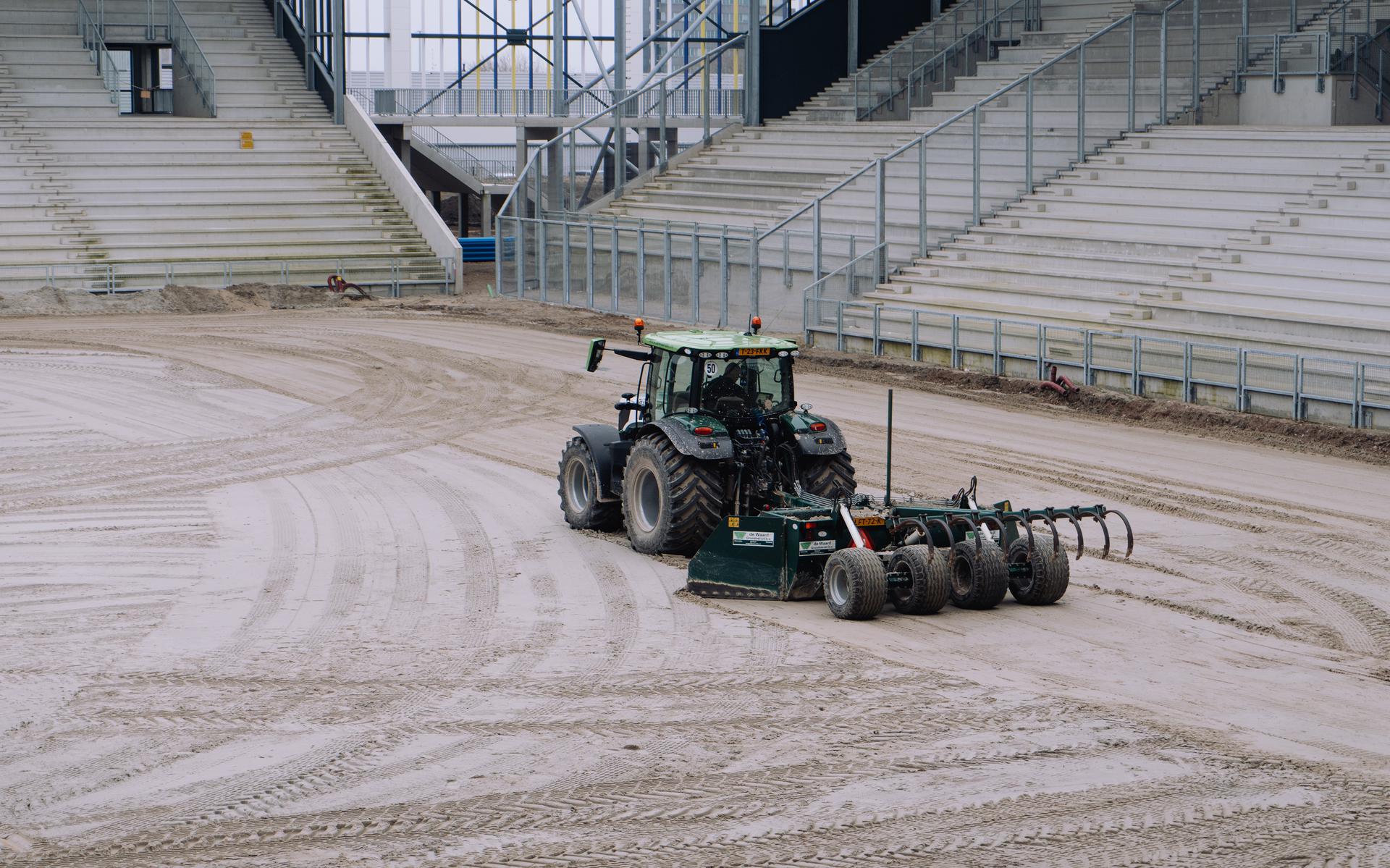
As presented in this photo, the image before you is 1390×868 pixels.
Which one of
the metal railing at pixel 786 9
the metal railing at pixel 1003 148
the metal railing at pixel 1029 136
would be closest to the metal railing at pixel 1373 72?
the metal railing at pixel 1003 148

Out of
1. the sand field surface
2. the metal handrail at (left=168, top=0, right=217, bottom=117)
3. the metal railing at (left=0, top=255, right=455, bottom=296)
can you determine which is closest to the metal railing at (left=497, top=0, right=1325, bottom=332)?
the metal railing at (left=0, top=255, right=455, bottom=296)

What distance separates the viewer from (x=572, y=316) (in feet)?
104

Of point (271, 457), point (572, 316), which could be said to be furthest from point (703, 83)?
point (271, 457)

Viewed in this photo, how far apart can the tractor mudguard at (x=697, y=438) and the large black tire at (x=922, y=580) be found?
1731 mm

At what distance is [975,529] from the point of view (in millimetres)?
11461

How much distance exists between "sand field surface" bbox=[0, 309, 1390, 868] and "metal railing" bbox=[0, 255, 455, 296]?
14.9 meters

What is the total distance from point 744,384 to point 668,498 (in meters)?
1.10

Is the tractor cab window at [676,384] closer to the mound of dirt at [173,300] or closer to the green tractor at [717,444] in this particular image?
the green tractor at [717,444]

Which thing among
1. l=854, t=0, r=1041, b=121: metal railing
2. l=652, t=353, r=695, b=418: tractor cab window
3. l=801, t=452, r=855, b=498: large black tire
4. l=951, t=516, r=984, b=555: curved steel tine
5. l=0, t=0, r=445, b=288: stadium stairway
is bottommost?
l=951, t=516, r=984, b=555: curved steel tine

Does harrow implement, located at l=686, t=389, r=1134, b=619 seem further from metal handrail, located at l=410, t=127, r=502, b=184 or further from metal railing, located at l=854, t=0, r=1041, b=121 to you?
metal handrail, located at l=410, t=127, r=502, b=184

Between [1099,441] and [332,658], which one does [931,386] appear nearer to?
[1099,441]

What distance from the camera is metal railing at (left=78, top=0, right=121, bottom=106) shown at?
130 feet

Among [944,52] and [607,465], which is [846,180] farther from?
[607,465]

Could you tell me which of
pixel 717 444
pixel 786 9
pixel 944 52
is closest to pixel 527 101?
pixel 786 9
